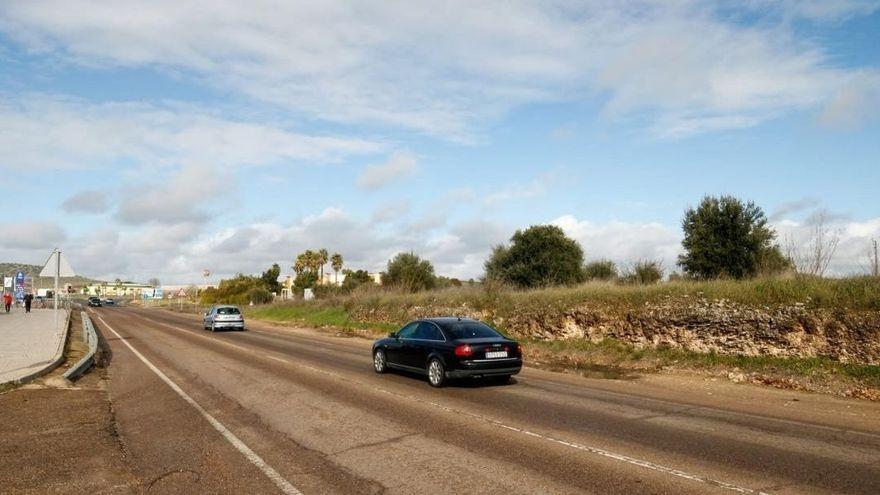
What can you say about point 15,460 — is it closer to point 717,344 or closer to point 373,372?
point 373,372

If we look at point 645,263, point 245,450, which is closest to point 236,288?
point 645,263

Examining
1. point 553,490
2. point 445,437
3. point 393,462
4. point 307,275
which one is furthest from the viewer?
point 307,275

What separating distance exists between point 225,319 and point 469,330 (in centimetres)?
2716

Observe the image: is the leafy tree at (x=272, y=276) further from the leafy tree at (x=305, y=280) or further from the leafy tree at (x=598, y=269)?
the leafy tree at (x=598, y=269)

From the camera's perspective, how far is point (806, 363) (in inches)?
A: 549

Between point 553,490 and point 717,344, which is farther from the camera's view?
point 717,344

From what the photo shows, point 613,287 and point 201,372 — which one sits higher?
point 613,287

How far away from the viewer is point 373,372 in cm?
1609

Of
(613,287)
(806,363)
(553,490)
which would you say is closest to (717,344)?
(806,363)

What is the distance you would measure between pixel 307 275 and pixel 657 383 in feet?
254

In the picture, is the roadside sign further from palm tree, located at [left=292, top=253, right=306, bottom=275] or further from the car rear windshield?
palm tree, located at [left=292, top=253, right=306, bottom=275]

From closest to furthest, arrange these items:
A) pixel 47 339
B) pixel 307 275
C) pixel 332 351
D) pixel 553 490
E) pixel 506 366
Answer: pixel 553 490 < pixel 506 366 < pixel 332 351 < pixel 47 339 < pixel 307 275

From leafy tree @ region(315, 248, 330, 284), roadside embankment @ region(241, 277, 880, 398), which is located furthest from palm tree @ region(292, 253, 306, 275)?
roadside embankment @ region(241, 277, 880, 398)

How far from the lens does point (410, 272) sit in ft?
153
